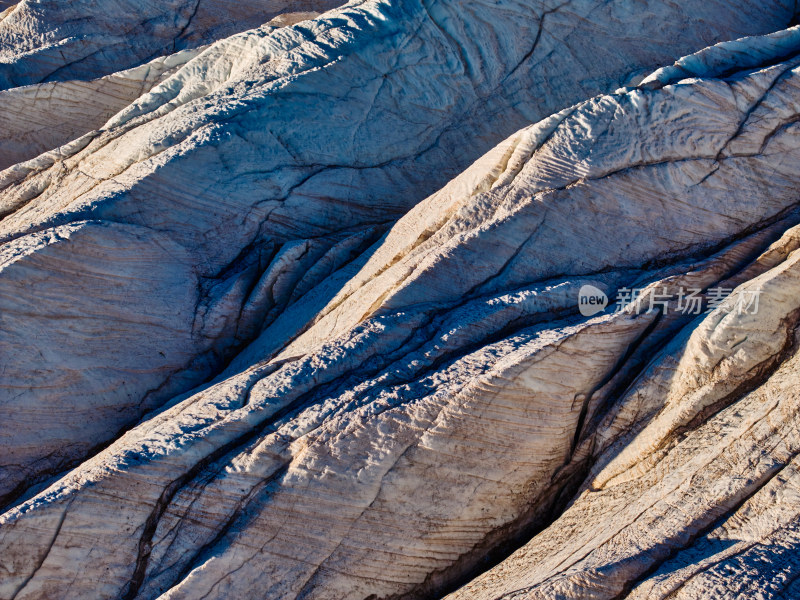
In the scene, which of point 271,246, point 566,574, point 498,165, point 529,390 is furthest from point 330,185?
point 566,574

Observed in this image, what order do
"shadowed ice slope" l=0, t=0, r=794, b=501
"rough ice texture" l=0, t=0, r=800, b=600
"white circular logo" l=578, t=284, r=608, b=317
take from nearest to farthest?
1. "rough ice texture" l=0, t=0, r=800, b=600
2. "white circular logo" l=578, t=284, r=608, b=317
3. "shadowed ice slope" l=0, t=0, r=794, b=501

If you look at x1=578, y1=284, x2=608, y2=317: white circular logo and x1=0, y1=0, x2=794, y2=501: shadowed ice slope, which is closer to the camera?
x1=578, y1=284, x2=608, y2=317: white circular logo

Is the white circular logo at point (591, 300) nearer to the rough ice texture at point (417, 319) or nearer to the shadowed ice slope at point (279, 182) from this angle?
the rough ice texture at point (417, 319)

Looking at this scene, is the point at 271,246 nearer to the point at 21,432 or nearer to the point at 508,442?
the point at 21,432

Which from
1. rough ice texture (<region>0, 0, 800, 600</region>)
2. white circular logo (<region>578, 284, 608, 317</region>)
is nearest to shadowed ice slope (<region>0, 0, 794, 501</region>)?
rough ice texture (<region>0, 0, 800, 600</region>)

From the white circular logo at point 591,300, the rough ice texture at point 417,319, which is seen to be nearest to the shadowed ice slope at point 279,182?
the rough ice texture at point 417,319

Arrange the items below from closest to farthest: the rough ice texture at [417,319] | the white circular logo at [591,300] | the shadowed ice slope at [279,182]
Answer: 1. the rough ice texture at [417,319]
2. the white circular logo at [591,300]
3. the shadowed ice slope at [279,182]

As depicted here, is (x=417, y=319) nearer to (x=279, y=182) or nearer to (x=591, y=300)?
(x=591, y=300)

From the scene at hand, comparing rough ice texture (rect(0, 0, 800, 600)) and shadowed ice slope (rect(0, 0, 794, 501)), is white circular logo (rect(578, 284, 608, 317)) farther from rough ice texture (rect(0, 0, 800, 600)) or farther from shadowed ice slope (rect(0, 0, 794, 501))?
shadowed ice slope (rect(0, 0, 794, 501))
